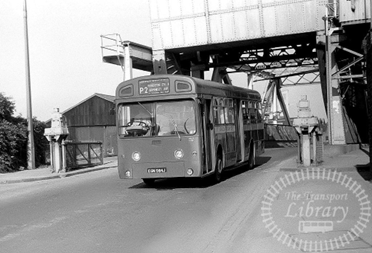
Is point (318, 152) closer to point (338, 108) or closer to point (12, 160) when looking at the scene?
point (338, 108)

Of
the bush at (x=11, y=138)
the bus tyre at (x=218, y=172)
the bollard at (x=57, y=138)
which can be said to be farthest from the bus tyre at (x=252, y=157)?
the bush at (x=11, y=138)

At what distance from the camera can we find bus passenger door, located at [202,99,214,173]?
14891 mm

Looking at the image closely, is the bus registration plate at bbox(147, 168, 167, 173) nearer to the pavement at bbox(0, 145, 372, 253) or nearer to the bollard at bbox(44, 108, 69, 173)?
the pavement at bbox(0, 145, 372, 253)

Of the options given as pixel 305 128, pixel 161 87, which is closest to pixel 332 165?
pixel 305 128

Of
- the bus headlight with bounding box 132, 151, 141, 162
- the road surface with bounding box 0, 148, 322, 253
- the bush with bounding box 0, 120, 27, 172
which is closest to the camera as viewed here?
the road surface with bounding box 0, 148, 322, 253

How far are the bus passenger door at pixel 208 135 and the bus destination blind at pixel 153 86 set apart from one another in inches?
47.3

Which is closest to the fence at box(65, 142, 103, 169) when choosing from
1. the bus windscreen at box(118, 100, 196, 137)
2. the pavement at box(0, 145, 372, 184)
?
the pavement at box(0, 145, 372, 184)

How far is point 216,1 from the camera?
32906 millimetres

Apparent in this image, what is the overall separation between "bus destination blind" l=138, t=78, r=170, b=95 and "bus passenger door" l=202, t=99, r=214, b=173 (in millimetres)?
1201

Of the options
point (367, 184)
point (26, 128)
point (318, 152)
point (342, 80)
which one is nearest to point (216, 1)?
point (342, 80)

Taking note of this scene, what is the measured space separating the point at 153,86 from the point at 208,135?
2058 mm

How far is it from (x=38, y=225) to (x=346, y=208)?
18.9ft

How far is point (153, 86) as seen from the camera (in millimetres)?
14820
